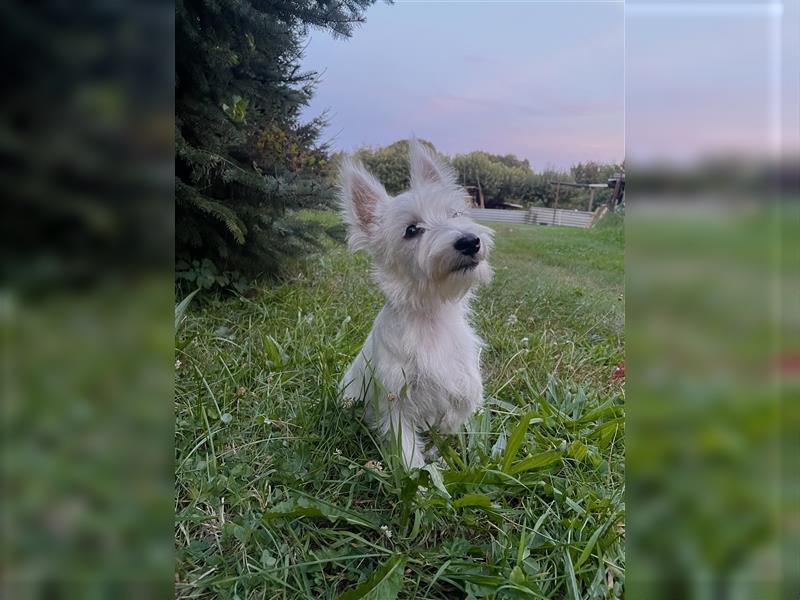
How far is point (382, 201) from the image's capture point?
140 centimetres

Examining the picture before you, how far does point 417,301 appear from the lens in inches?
52.2

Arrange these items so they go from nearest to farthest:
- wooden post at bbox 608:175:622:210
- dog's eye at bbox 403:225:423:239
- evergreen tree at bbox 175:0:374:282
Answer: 1. wooden post at bbox 608:175:622:210
2. dog's eye at bbox 403:225:423:239
3. evergreen tree at bbox 175:0:374:282

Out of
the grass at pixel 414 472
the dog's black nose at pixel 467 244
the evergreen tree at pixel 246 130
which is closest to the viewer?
the grass at pixel 414 472

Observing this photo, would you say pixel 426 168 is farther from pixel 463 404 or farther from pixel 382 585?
pixel 382 585

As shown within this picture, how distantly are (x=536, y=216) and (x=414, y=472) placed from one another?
2.77ft

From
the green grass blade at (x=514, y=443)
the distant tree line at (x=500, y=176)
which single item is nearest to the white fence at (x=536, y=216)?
the distant tree line at (x=500, y=176)

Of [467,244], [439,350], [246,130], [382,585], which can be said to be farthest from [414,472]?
[246,130]

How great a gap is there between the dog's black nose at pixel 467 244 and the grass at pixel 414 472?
25 cm

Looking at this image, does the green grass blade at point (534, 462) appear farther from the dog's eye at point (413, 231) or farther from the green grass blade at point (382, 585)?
the dog's eye at point (413, 231)

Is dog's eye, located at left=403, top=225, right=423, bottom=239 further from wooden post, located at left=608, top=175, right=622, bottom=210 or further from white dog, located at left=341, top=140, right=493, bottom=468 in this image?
wooden post, located at left=608, top=175, right=622, bottom=210

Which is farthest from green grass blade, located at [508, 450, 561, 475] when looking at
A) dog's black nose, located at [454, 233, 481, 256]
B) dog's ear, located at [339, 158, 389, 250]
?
dog's ear, located at [339, 158, 389, 250]

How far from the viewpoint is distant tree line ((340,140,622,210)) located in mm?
1263

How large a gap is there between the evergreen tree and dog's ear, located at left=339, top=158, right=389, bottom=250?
229 mm

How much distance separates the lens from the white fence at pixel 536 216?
138cm
